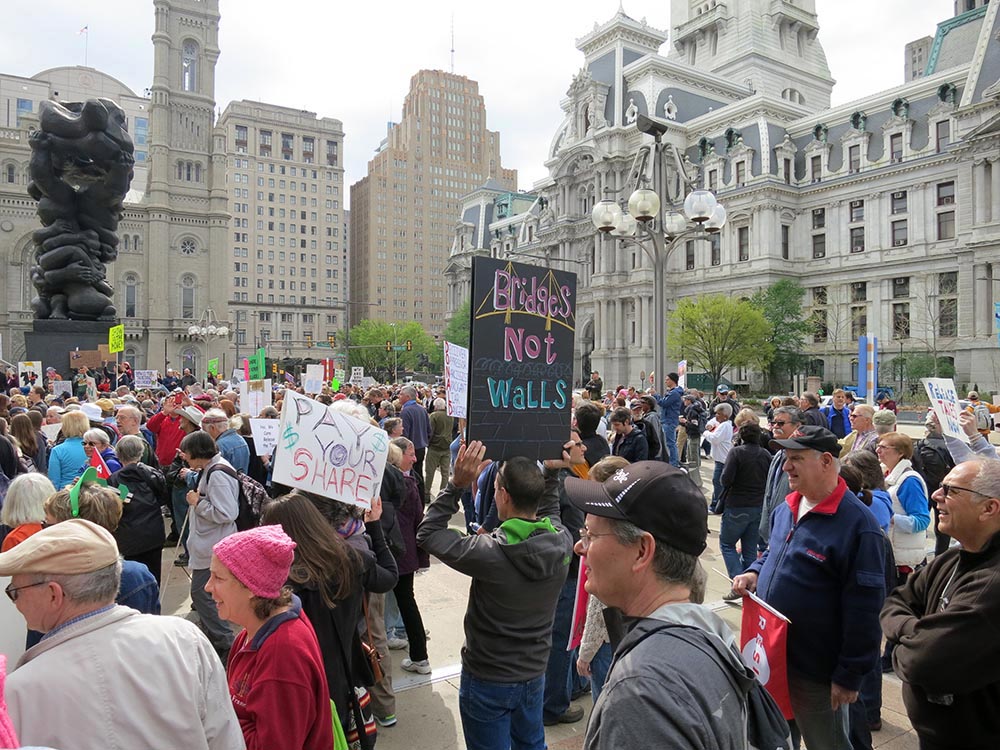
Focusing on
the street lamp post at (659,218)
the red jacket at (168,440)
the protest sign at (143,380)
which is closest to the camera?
the red jacket at (168,440)

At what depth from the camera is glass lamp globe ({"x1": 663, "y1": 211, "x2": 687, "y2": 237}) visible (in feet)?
41.2

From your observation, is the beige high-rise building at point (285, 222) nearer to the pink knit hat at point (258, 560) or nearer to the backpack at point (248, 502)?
the backpack at point (248, 502)

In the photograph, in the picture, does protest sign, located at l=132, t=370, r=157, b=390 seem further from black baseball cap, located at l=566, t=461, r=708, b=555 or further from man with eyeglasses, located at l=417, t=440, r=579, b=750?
black baseball cap, located at l=566, t=461, r=708, b=555

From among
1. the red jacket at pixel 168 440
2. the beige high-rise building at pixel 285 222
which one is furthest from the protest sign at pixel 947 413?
the beige high-rise building at pixel 285 222

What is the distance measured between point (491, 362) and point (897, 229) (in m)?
54.8

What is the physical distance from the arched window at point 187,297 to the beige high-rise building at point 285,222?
Answer: 143 ft

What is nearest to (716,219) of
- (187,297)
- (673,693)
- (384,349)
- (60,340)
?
(673,693)

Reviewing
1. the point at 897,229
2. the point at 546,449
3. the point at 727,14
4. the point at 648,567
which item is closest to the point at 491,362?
the point at 546,449

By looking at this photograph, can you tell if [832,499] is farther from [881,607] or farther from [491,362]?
[491,362]

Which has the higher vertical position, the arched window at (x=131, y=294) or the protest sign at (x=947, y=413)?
the arched window at (x=131, y=294)

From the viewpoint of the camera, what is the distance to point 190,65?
66.6m

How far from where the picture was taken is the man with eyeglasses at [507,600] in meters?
3.49

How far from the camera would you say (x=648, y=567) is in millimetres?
2057

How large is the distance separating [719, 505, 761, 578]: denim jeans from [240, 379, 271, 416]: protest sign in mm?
6822
